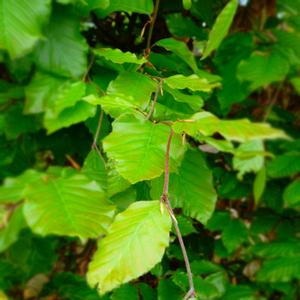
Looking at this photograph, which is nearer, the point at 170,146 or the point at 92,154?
the point at 170,146

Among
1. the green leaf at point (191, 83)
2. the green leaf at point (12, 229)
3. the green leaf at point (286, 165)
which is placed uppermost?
the green leaf at point (191, 83)

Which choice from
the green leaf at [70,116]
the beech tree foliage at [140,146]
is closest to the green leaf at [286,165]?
the beech tree foliage at [140,146]

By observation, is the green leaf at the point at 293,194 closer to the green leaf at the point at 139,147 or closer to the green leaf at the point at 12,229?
the green leaf at the point at 139,147

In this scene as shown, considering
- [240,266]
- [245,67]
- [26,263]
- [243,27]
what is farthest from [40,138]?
[240,266]


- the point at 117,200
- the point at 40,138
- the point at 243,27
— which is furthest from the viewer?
the point at 243,27

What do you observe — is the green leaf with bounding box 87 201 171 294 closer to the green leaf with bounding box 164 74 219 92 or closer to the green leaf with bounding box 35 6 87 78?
the green leaf with bounding box 164 74 219 92

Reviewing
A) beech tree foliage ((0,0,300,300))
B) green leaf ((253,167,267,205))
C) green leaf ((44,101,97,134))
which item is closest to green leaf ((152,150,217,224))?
beech tree foliage ((0,0,300,300))

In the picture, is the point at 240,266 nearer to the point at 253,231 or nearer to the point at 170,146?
the point at 253,231
